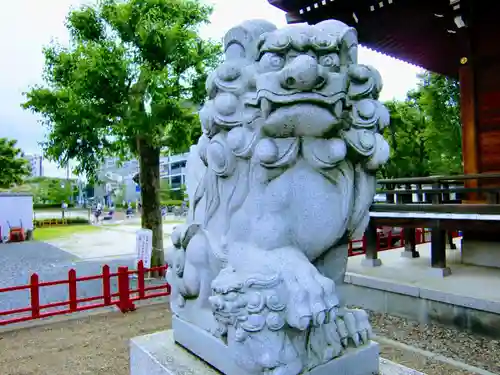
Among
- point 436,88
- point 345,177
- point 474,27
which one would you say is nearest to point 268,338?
point 345,177

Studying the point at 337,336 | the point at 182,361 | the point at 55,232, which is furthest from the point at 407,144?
the point at 55,232

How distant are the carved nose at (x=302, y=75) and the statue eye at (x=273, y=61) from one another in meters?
0.10

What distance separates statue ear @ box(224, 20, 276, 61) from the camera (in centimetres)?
198

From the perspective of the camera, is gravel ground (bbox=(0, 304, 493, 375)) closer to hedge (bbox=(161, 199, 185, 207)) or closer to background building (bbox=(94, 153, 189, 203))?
hedge (bbox=(161, 199, 185, 207))

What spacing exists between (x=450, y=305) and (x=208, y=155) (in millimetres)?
4451

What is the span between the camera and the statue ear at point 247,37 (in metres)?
1.98

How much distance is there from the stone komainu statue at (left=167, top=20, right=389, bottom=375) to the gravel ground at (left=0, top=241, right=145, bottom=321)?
6.06 metres

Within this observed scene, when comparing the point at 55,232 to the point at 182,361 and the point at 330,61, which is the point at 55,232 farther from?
the point at 330,61

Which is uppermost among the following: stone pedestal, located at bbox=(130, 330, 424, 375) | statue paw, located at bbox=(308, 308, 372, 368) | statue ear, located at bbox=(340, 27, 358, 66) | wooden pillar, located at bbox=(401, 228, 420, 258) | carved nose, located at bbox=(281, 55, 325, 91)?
statue ear, located at bbox=(340, 27, 358, 66)

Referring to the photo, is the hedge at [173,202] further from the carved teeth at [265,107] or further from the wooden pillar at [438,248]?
the carved teeth at [265,107]

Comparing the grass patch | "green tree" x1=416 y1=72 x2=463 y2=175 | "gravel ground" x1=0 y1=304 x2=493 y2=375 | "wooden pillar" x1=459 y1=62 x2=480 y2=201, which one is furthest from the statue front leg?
the grass patch

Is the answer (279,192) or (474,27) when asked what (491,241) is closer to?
(474,27)

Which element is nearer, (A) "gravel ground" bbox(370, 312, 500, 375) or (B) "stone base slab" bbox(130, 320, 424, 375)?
(B) "stone base slab" bbox(130, 320, 424, 375)

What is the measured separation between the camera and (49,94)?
306 inches
